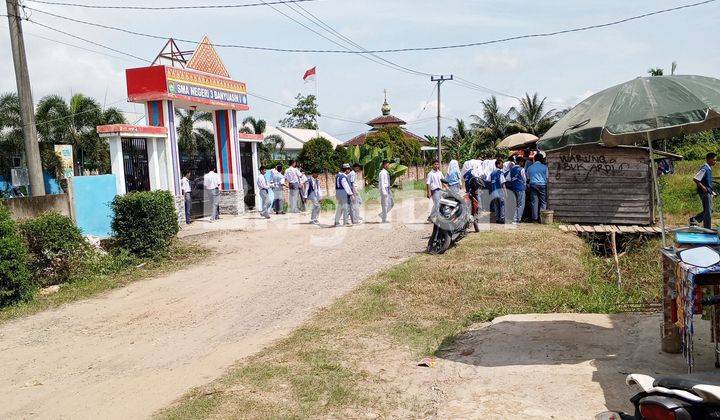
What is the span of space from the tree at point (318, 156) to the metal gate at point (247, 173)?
11.3m

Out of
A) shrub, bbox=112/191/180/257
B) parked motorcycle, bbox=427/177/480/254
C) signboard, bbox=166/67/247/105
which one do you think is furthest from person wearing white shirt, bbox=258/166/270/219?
parked motorcycle, bbox=427/177/480/254

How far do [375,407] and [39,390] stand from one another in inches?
130

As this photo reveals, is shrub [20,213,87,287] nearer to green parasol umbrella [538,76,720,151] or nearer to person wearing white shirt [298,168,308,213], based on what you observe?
green parasol umbrella [538,76,720,151]

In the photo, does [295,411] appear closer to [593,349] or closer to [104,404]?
[104,404]

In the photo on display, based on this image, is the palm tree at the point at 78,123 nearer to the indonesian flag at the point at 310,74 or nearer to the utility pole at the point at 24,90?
the indonesian flag at the point at 310,74

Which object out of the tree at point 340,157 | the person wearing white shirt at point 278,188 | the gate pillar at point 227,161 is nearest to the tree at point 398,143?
the tree at point 340,157

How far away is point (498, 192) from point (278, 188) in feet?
24.7

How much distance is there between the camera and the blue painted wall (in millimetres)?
12636

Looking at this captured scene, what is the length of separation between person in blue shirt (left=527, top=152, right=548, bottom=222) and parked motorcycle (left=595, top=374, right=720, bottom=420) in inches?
438

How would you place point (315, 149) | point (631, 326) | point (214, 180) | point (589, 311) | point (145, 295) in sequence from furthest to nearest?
point (315, 149) < point (214, 180) < point (145, 295) < point (589, 311) < point (631, 326)

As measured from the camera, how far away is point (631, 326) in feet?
20.7

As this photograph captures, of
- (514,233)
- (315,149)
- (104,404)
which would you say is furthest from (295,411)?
(315,149)

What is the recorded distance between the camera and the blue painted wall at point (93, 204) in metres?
12.6

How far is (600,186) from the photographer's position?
13461mm
